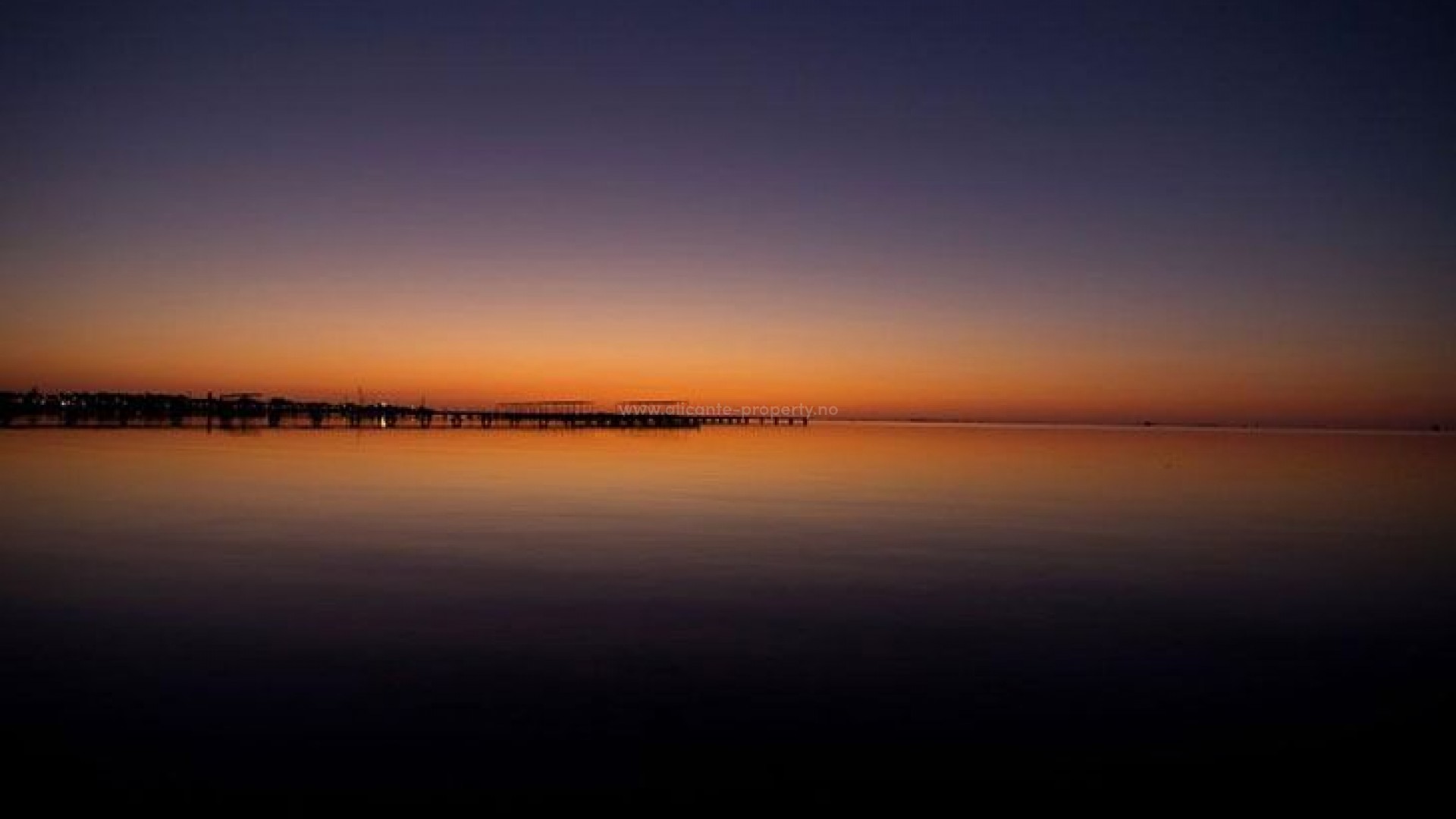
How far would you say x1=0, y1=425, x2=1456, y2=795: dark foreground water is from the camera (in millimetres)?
7312

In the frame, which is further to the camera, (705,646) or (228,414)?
(228,414)

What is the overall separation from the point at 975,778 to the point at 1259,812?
1809 millimetres

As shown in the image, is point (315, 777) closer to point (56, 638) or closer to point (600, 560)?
point (56, 638)

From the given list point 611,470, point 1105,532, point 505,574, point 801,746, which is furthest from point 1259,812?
point 611,470

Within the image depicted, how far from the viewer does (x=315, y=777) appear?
270 inches

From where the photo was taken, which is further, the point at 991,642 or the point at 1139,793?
the point at 991,642

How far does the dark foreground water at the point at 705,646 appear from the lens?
7312mm

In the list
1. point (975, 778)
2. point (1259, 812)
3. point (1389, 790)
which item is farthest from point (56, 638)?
point (1389, 790)

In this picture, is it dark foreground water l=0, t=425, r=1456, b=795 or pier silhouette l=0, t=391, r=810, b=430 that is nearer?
dark foreground water l=0, t=425, r=1456, b=795

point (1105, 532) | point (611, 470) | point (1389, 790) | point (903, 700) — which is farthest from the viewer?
point (611, 470)

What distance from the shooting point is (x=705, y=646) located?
1088 cm

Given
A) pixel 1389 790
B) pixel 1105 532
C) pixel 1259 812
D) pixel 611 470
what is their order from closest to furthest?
pixel 1259 812 → pixel 1389 790 → pixel 1105 532 → pixel 611 470

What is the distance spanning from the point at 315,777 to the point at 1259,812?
631 cm

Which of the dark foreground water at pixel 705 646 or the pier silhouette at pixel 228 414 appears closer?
the dark foreground water at pixel 705 646
